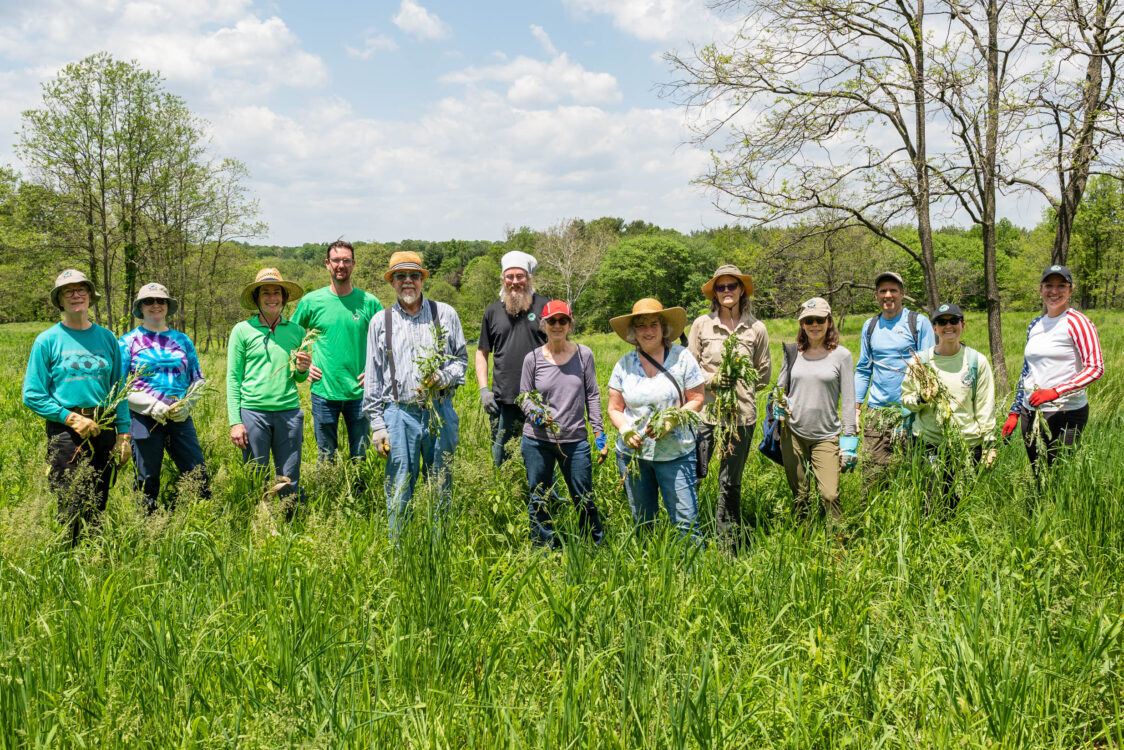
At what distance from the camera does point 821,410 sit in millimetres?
4410

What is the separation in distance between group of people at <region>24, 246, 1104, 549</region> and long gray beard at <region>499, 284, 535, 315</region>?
14 millimetres

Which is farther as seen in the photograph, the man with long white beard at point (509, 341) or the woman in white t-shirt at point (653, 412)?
the man with long white beard at point (509, 341)

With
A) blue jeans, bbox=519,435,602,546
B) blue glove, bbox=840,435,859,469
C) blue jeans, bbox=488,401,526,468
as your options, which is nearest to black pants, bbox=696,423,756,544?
blue glove, bbox=840,435,859,469

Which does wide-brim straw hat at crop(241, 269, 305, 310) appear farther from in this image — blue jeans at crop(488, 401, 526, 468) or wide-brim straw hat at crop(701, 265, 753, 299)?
wide-brim straw hat at crop(701, 265, 753, 299)

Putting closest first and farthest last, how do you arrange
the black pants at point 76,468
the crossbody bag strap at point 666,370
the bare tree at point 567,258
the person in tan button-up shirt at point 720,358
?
the black pants at point 76,468
the crossbody bag strap at point 666,370
the person in tan button-up shirt at point 720,358
the bare tree at point 567,258

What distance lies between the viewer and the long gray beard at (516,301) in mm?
4887

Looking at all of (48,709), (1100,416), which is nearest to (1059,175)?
(1100,416)

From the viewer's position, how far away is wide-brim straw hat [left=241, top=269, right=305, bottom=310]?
489cm

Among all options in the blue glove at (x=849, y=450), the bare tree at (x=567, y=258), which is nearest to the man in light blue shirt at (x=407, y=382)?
the blue glove at (x=849, y=450)

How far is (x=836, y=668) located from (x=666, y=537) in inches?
38.5

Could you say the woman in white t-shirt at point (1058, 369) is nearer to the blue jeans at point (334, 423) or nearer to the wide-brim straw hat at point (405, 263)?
the wide-brim straw hat at point (405, 263)

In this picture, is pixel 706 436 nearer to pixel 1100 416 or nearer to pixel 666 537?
pixel 666 537

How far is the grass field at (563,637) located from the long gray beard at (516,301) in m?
1.43

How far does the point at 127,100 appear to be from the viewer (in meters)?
20.2
